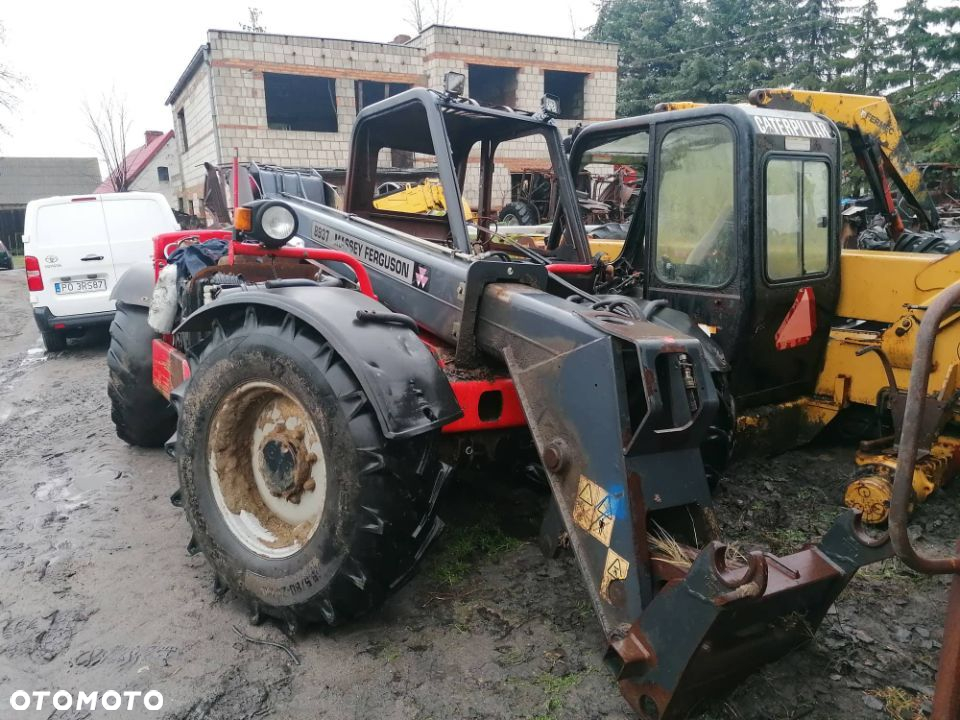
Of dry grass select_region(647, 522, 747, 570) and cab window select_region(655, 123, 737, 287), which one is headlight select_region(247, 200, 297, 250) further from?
cab window select_region(655, 123, 737, 287)

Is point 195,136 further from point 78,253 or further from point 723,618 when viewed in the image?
point 723,618

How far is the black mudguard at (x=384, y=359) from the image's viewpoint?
2.42 meters

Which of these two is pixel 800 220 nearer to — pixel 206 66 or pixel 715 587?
pixel 715 587

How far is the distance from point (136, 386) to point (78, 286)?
4.64m

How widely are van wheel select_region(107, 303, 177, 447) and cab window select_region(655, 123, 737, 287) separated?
3454 mm

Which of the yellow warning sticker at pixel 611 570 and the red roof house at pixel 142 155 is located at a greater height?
the red roof house at pixel 142 155

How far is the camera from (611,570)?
2213mm

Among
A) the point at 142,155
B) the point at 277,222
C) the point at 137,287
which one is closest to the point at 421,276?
the point at 277,222

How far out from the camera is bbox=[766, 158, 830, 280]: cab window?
155 inches

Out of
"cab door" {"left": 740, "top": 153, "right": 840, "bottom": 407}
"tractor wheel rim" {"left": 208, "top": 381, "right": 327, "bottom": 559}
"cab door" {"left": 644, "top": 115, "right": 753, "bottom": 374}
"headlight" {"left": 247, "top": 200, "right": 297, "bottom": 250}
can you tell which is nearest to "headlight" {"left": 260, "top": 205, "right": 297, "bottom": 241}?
"headlight" {"left": 247, "top": 200, "right": 297, "bottom": 250}

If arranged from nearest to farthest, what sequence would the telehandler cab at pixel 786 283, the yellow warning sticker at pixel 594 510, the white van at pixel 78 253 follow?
the yellow warning sticker at pixel 594 510 → the telehandler cab at pixel 786 283 → the white van at pixel 78 253

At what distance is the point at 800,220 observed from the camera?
411 centimetres

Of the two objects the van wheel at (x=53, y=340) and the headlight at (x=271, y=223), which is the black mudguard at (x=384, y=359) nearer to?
the headlight at (x=271, y=223)

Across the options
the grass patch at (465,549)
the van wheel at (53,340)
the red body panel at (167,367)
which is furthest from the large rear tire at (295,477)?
the van wheel at (53,340)
